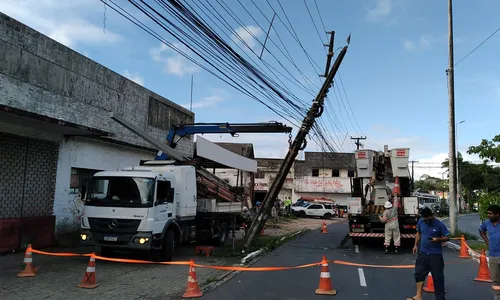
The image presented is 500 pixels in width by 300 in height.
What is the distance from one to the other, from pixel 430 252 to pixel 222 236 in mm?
9957

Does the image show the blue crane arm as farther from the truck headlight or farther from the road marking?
the road marking

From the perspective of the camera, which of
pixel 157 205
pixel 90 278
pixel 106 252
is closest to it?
pixel 90 278

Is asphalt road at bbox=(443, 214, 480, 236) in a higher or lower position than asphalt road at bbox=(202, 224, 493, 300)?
higher

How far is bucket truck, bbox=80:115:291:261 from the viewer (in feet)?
36.0

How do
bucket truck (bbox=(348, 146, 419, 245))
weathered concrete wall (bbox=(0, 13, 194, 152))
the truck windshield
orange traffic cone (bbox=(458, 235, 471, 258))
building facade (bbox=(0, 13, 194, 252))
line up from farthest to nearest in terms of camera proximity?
bucket truck (bbox=(348, 146, 419, 245))
orange traffic cone (bbox=(458, 235, 471, 258))
weathered concrete wall (bbox=(0, 13, 194, 152))
building facade (bbox=(0, 13, 194, 252))
the truck windshield

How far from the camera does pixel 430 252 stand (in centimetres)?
731

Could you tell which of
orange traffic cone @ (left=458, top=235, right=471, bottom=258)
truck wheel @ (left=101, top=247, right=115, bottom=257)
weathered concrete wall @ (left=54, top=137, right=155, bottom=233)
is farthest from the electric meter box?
weathered concrete wall @ (left=54, top=137, right=155, bottom=233)

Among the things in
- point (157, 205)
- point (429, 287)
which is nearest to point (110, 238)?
point (157, 205)

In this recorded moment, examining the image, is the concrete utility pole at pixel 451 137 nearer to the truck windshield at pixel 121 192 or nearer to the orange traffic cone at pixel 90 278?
the truck windshield at pixel 121 192

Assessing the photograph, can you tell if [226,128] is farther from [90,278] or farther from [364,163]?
[90,278]

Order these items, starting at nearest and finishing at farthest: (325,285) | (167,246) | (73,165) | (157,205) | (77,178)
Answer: (325,285) → (157,205) → (167,246) → (73,165) → (77,178)

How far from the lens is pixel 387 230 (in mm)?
14477

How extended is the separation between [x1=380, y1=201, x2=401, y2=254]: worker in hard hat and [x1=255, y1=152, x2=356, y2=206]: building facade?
119 ft

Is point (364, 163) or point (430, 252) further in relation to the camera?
point (364, 163)
